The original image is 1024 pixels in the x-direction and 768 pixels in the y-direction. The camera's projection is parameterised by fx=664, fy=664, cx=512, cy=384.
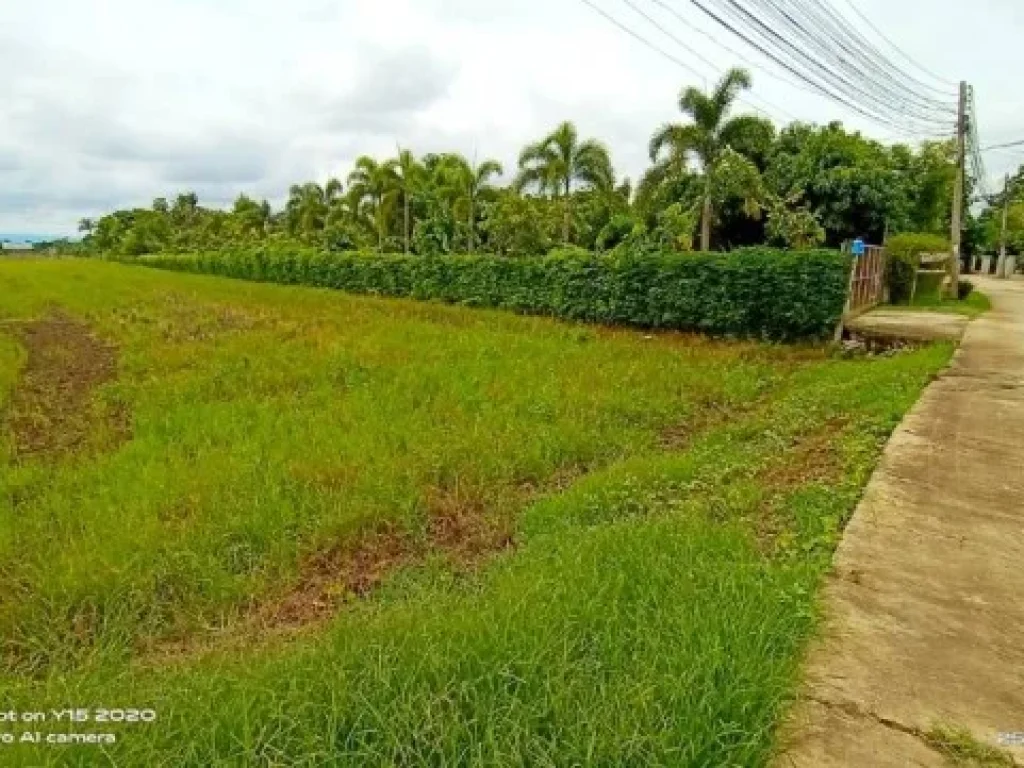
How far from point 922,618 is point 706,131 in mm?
15710

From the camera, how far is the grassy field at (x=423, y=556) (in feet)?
7.01

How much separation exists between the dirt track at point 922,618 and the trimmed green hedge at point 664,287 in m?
7.69

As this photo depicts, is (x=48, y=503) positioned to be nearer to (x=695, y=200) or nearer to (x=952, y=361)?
(x=952, y=361)

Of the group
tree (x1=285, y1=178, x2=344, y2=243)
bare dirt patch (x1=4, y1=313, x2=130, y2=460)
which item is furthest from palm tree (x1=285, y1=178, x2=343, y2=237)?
bare dirt patch (x1=4, y1=313, x2=130, y2=460)

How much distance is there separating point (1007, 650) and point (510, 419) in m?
4.94

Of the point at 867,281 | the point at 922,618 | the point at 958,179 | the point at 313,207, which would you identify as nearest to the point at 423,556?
the point at 922,618

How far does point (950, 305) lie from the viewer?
56.5 ft

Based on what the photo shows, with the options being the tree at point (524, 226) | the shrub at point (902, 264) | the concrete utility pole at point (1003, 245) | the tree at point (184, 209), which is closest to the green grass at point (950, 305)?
the shrub at point (902, 264)

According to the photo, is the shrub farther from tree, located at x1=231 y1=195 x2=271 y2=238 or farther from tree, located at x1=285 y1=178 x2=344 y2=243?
tree, located at x1=231 y1=195 x2=271 y2=238

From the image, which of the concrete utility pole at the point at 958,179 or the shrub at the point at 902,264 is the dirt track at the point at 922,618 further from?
the concrete utility pole at the point at 958,179

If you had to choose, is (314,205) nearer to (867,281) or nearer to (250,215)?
(250,215)

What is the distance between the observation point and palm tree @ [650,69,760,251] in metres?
16.0

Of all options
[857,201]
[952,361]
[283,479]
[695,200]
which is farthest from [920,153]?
[283,479]

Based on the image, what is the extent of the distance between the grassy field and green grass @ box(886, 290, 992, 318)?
8135 mm
